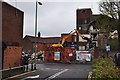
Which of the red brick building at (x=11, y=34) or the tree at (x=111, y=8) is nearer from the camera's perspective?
the red brick building at (x=11, y=34)

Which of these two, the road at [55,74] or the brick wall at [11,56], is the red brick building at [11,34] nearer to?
the brick wall at [11,56]

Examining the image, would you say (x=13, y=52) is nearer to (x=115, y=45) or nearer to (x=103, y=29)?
(x=103, y=29)

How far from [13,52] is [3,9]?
17.6 ft

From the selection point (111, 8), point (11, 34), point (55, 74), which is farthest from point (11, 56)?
point (111, 8)

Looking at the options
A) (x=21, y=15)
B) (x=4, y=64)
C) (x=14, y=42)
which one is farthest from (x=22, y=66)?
(x=21, y=15)

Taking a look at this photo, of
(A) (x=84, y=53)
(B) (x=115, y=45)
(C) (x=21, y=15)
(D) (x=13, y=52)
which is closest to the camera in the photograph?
(D) (x=13, y=52)

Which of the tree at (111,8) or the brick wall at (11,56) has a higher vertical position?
the tree at (111,8)

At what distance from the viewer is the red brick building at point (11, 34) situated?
103ft

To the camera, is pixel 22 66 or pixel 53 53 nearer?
pixel 22 66

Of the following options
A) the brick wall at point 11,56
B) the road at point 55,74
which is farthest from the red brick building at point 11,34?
the road at point 55,74

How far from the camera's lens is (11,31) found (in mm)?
38188

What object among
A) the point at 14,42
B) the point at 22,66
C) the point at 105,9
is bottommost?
the point at 22,66

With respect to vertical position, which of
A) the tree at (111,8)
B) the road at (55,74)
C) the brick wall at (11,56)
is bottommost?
the road at (55,74)

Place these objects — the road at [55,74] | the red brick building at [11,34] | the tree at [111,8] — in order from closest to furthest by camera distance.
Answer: the road at [55,74] < the red brick building at [11,34] < the tree at [111,8]
